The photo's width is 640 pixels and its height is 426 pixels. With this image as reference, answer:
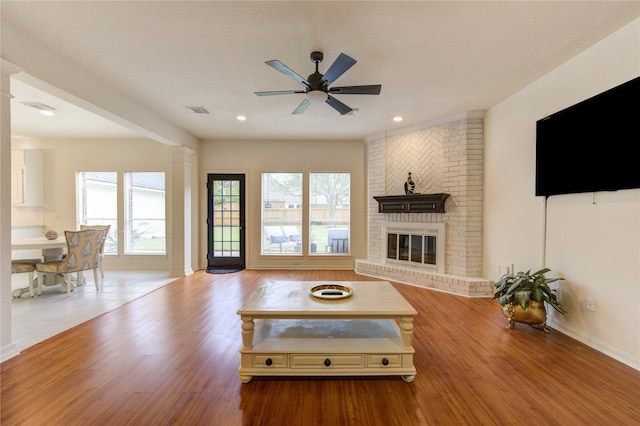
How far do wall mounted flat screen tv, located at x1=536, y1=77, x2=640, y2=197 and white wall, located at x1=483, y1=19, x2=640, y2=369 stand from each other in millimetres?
A: 116

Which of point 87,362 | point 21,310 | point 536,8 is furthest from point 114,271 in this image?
point 536,8

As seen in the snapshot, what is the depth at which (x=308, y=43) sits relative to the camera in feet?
8.18

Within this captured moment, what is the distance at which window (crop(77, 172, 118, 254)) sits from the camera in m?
5.96

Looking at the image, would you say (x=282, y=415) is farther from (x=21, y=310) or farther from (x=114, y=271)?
(x=114, y=271)

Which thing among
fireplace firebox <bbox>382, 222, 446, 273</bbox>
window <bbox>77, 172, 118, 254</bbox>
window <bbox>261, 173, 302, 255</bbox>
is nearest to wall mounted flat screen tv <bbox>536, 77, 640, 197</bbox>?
fireplace firebox <bbox>382, 222, 446, 273</bbox>

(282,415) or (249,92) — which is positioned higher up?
(249,92)

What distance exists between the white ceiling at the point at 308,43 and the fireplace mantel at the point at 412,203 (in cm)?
144

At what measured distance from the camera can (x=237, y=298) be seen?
13.0 feet

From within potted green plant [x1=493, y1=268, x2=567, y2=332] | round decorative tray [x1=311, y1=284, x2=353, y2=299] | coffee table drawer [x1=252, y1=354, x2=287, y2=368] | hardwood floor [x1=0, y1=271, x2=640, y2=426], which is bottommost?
hardwood floor [x1=0, y1=271, x2=640, y2=426]

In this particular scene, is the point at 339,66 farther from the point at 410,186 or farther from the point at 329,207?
the point at 329,207

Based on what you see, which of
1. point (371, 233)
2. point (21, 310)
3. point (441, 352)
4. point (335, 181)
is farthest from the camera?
point (335, 181)

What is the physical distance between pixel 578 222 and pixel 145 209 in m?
7.24

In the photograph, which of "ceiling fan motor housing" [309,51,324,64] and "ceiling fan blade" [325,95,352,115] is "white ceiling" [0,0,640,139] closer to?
"ceiling fan motor housing" [309,51,324,64]

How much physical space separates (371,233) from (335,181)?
4.51 ft
